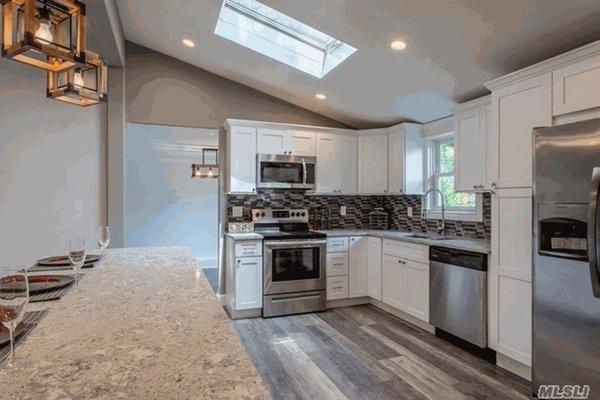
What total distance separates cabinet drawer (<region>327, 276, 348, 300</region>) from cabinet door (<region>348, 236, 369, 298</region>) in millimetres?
53

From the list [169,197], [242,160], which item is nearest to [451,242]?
[242,160]

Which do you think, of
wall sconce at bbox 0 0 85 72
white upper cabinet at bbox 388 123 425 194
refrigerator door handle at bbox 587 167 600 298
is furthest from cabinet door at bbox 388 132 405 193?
wall sconce at bbox 0 0 85 72

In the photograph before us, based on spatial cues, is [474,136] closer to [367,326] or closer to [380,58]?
[380,58]

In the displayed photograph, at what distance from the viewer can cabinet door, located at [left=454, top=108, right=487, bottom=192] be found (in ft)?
10.3

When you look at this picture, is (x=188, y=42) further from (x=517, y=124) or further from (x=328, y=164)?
(x=517, y=124)

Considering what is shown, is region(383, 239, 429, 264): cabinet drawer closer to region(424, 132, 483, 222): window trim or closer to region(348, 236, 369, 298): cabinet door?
region(348, 236, 369, 298): cabinet door

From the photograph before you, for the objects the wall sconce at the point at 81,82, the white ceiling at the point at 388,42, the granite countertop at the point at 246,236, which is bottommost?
Result: the granite countertop at the point at 246,236

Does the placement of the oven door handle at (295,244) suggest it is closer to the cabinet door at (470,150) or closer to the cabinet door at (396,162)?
the cabinet door at (396,162)

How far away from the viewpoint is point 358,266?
418 centimetres

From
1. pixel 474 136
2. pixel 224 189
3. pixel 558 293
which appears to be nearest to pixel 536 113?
pixel 474 136

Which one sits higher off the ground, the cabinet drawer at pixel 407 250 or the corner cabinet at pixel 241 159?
the corner cabinet at pixel 241 159

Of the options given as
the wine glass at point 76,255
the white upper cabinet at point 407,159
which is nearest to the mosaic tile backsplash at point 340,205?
the white upper cabinet at point 407,159

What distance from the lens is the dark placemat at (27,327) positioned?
2.84ft

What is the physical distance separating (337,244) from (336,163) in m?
1.07
